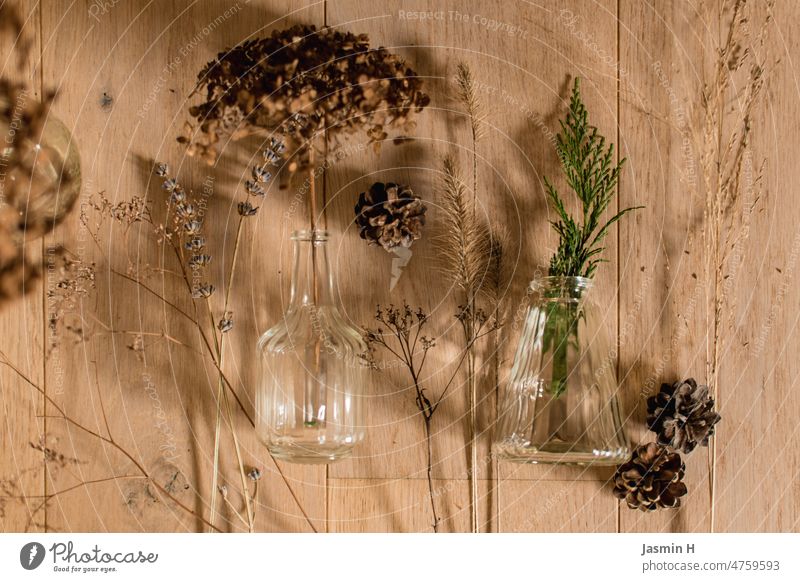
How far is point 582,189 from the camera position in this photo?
0.64 metres

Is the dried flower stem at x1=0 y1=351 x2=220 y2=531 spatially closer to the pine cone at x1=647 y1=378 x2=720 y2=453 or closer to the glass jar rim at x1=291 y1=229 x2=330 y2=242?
the glass jar rim at x1=291 y1=229 x2=330 y2=242

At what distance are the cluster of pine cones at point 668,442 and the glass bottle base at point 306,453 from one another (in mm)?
267

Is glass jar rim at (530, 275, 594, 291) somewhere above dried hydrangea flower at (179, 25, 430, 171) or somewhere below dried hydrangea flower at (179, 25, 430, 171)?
below

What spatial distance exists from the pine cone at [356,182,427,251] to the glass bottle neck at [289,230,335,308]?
0.04 meters

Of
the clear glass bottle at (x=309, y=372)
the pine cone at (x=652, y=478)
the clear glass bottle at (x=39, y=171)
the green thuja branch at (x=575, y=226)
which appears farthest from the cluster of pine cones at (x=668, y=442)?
the clear glass bottle at (x=39, y=171)

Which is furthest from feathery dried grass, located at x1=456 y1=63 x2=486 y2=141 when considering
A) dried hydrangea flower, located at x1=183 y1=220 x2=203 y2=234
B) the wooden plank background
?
dried hydrangea flower, located at x1=183 y1=220 x2=203 y2=234

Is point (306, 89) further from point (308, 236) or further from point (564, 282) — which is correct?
point (564, 282)

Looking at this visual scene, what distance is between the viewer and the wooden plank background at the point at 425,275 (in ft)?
2.21

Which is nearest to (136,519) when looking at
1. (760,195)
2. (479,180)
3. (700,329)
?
(479,180)

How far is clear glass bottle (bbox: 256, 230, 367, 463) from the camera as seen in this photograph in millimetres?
639

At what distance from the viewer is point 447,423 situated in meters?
0.68

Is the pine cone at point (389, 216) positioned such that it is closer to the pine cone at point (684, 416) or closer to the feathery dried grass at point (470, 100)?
the feathery dried grass at point (470, 100)

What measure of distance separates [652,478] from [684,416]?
0.21 feet

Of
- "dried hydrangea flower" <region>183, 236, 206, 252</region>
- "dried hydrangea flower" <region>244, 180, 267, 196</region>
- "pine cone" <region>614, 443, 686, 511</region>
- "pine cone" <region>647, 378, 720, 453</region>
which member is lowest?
"pine cone" <region>614, 443, 686, 511</region>
